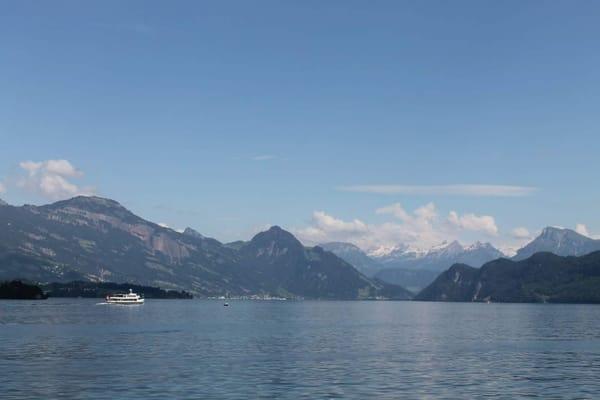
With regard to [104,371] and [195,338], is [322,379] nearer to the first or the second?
[104,371]

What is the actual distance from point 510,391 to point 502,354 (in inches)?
2064

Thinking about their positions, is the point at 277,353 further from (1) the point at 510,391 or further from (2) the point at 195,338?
(1) the point at 510,391

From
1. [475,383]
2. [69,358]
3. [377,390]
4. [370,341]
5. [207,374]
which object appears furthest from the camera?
[370,341]

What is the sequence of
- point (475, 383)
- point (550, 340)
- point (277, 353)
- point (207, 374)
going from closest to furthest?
point (475, 383)
point (207, 374)
point (277, 353)
point (550, 340)

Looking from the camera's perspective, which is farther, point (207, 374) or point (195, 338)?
point (195, 338)

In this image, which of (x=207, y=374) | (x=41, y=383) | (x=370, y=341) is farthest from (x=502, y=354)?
(x=41, y=383)

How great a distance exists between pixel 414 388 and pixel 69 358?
203 ft

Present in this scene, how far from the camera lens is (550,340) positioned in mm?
186000

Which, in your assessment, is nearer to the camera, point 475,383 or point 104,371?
point 475,383

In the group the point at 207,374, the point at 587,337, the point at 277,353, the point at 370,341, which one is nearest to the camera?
the point at 207,374

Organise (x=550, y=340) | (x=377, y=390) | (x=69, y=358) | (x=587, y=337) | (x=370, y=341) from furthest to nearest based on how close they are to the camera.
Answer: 1. (x=587, y=337)
2. (x=550, y=340)
3. (x=370, y=341)
4. (x=69, y=358)
5. (x=377, y=390)

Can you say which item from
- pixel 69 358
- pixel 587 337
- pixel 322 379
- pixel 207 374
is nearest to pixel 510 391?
pixel 322 379

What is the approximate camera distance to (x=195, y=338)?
179 metres

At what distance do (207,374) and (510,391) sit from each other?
136 feet
